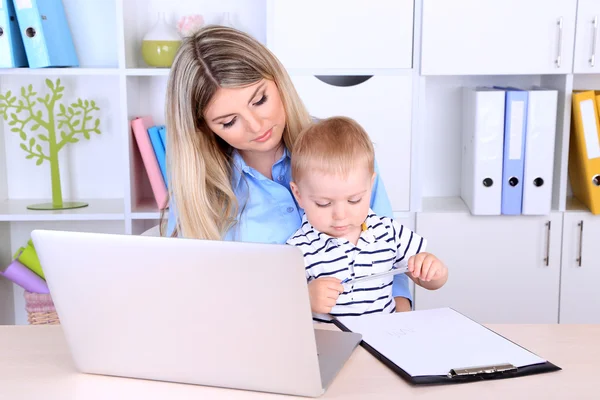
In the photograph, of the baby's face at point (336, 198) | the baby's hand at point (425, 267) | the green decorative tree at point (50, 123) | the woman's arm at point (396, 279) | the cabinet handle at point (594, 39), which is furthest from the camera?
the green decorative tree at point (50, 123)

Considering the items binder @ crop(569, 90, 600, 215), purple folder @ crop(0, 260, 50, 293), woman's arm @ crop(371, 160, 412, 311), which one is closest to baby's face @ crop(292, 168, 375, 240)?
woman's arm @ crop(371, 160, 412, 311)

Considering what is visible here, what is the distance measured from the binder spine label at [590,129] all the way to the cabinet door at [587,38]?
12cm

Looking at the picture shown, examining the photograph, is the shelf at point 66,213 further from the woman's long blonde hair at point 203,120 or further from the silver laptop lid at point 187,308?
the silver laptop lid at point 187,308

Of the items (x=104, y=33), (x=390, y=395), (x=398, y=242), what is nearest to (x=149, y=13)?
(x=104, y=33)

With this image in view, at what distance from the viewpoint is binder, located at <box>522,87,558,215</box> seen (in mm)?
2383

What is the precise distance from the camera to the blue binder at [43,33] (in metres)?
2.40

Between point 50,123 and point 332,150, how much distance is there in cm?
150

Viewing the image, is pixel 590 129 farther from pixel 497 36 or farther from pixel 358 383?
pixel 358 383

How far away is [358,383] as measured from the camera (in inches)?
41.4

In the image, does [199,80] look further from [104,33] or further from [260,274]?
[104,33]

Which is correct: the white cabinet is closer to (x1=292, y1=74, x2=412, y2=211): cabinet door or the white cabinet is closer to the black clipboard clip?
(x1=292, y1=74, x2=412, y2=211): cabinet door

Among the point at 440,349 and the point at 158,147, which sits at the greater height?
the point at 158,147

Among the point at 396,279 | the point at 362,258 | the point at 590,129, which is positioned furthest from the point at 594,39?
the point at 362,258

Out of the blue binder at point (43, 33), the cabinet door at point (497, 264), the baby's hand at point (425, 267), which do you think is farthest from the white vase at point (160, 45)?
the baby's hand at point (425, 267)
